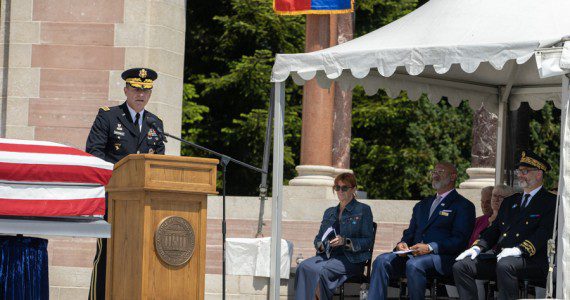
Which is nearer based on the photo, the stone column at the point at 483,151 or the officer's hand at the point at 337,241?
the officer's hand at the point at 337,241

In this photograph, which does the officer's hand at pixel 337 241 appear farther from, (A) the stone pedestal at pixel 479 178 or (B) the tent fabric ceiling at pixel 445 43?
(A) the stone pedestal at pixel 479 178

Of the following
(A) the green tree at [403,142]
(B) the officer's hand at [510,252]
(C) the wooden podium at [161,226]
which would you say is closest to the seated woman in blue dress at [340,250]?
(B) the officer's hand at [510,252]

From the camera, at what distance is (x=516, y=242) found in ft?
31.6

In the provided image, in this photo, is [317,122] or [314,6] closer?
[314,6]

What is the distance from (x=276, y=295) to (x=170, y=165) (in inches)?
107

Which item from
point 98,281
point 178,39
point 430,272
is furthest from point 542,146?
point 98,281

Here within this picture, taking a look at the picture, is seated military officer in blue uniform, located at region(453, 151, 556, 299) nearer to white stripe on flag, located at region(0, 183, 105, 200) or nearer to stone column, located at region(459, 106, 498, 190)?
white stripe on flag, located at region(0, 183, 105, 200)

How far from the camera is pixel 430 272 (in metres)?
10.2

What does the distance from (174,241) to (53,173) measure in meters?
0.97

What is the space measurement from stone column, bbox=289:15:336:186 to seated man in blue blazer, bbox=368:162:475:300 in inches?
264

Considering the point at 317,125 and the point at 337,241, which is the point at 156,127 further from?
the point at 317,125

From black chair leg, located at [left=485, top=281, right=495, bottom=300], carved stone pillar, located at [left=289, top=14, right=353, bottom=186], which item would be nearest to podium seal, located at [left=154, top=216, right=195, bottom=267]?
black chair leg, located at [left=485, top=281, right=495, bottom=300]

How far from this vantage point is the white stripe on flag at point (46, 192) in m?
7.25

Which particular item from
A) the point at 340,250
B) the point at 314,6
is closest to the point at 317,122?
the point at 314,6
